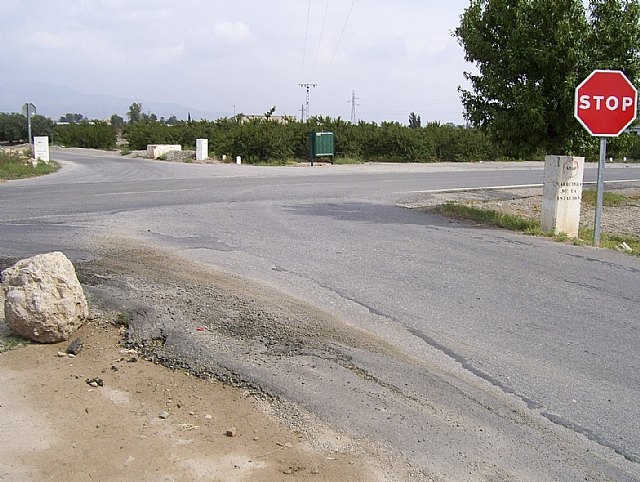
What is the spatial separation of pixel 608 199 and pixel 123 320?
20545mm

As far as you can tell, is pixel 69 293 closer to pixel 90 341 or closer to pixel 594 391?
pixel 90 341

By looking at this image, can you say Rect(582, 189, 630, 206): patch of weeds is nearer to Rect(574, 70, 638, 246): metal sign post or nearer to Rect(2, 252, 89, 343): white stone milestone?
Rect(574, 70, 638, 246): metal sign post

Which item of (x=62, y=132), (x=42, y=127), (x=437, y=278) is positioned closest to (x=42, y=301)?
(x=437, y=278)

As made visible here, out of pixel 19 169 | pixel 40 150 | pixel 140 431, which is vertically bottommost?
pixel 140 431

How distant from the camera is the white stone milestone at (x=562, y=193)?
1315 cm

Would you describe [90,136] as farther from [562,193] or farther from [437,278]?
[437,278]

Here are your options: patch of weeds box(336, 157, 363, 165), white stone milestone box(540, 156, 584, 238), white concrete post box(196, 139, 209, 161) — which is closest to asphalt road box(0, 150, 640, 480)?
white stone milestone box(540, 156, 584, 238)

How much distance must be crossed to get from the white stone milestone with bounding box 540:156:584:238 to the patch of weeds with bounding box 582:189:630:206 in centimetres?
911

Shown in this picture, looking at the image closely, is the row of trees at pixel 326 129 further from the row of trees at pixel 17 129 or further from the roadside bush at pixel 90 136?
the row of trees at pixel 17 129

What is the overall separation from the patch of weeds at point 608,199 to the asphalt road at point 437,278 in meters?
8.49

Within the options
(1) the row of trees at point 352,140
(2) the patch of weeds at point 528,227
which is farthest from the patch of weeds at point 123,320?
(1) the row of trees at point 352,140

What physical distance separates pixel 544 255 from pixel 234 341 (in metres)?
6.49

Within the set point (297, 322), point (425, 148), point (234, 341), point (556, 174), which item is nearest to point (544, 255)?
point (556, 174)

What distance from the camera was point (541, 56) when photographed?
43.8ft
